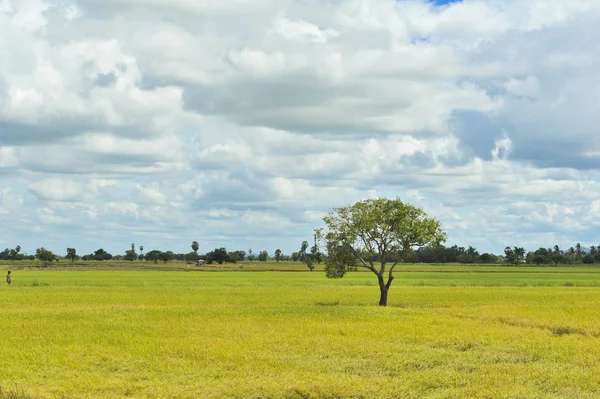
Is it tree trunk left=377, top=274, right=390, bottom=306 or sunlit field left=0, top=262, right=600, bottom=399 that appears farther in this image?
tree trunk left=377, top=274, right=390, bottom=306

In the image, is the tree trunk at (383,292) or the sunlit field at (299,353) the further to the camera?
the tree trunk at (383,292)

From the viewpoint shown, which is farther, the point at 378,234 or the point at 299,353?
the point at 378,234

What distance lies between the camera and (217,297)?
58625 millimetres

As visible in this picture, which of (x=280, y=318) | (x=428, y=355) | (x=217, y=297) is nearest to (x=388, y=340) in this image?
(x=428, y=355)

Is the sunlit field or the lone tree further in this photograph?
the lone tree

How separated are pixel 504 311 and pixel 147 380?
30.5m

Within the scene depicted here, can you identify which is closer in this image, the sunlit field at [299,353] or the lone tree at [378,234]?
the sunlit field at [299,353]

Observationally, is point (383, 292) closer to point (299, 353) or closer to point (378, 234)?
point (378, 234)

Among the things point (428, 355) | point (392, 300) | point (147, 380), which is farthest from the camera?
point (392, 300)

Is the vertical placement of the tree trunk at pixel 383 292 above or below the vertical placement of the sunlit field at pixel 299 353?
above

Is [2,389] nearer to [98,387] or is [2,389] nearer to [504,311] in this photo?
[98,387]

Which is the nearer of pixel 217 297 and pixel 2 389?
pixel 2 389

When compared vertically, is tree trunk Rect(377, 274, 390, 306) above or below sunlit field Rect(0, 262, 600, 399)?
above

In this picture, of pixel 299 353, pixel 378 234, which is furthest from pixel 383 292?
pixel 299 353
